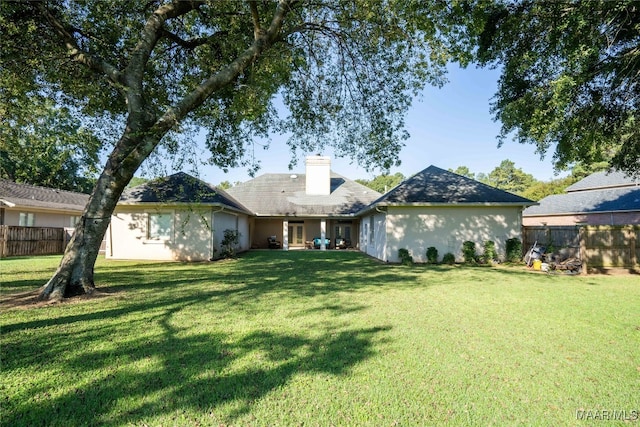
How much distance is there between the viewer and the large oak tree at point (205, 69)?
22.3ft

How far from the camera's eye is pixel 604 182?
25469 mm

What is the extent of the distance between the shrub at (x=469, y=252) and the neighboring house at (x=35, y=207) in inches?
785

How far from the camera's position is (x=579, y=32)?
24.9 feet

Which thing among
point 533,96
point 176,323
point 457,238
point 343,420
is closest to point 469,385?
point 343,420

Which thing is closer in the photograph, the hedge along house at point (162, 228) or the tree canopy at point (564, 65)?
the tree canopy at point (564, 65)

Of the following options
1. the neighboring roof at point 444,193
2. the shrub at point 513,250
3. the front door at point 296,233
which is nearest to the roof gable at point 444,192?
the neighboring roof at point 444,193

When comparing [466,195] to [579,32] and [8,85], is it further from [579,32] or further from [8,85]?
[8,85]

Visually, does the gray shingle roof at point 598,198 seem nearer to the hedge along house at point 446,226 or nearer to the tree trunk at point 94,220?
the hedge along house at point 446,226

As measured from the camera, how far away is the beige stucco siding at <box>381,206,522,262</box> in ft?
46.7

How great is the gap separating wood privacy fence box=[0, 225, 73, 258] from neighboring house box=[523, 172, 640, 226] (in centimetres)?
2981

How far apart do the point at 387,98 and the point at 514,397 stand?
9.34 m


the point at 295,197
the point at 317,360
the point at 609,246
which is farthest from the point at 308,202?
the point at 317,360

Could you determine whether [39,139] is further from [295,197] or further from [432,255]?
[295,197]

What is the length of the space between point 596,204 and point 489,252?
16.3m
